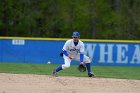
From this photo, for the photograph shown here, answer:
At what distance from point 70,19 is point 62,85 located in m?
23.0

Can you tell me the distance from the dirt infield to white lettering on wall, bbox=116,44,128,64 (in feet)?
27.1

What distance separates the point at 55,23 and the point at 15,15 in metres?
3.05

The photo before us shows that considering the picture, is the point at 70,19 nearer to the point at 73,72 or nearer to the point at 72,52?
the point at 73,72

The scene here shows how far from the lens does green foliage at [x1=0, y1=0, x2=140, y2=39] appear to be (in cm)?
3494

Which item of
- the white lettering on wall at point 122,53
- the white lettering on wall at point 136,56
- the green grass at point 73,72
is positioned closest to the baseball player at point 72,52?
the green grass at point 73,72

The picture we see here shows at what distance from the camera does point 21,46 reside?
22.7 meters

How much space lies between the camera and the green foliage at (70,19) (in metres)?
34.9

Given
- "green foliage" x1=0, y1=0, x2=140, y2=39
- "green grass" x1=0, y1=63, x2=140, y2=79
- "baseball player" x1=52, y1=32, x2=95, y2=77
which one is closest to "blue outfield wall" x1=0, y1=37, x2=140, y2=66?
"green grass" x1=0, y1=63, x2=140, y2=79

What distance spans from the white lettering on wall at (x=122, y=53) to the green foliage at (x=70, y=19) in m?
11.5

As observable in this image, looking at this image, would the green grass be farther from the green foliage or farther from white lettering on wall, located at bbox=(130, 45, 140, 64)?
the green foliage

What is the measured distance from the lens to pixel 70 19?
35594 millimetres

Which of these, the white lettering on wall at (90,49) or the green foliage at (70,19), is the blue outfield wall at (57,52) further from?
the green foliage at (70,19)

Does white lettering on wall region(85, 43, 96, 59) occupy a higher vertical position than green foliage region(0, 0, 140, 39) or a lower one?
lower

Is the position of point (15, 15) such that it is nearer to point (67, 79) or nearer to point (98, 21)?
point (98, 21)
